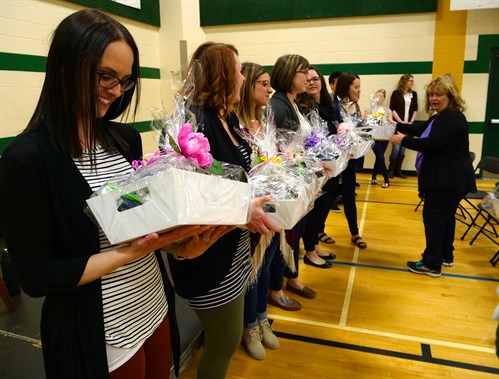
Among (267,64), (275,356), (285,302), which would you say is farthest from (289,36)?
(275,356)

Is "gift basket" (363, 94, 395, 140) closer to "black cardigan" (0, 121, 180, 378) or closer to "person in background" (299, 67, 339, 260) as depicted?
"person in background" (299, 67, 339, 260)

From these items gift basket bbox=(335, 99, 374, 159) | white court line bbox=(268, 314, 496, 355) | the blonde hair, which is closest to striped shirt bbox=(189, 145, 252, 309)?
white court line bbox=(268, 314, 496, 355)

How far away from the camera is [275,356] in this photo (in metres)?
2.23

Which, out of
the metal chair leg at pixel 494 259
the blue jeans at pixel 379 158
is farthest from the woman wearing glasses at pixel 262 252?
the blue jeans at pixel 379 158

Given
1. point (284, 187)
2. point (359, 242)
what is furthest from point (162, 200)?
point (359, 242)

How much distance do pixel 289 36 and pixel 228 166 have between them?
6791 mm

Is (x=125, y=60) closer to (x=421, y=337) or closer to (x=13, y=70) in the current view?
(x=421, y=337)

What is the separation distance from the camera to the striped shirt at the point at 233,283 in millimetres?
1342

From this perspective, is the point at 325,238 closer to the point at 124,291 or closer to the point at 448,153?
the point at 448,153

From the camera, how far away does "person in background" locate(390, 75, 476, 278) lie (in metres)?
2.95

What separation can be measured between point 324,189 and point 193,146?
2.22 meters

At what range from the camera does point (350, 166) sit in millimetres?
3539

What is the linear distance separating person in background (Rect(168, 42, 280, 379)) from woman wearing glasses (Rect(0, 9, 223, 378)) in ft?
1.14

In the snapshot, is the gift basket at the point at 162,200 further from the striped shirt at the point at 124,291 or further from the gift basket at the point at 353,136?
the gift basket at the point at 353,136
